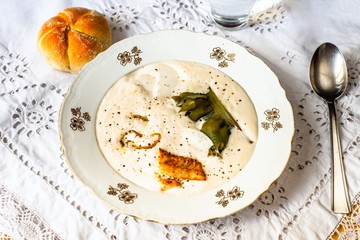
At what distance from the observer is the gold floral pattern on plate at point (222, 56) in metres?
1.35

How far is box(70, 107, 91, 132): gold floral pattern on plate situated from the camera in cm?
123

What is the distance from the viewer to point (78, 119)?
1.24 meters

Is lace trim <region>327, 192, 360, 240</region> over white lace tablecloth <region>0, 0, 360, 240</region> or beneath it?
beneath

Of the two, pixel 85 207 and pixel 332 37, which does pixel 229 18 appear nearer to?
pixel 332 37

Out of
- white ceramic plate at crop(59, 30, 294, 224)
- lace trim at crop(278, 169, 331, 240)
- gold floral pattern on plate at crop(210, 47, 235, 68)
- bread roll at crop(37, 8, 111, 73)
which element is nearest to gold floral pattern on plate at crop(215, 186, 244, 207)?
white ceramic plate at crop(59, 30, 294, 224)

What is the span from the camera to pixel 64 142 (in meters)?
1.19

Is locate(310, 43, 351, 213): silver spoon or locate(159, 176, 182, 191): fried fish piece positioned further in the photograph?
locate(310, 43, 351, 213): silver spoon

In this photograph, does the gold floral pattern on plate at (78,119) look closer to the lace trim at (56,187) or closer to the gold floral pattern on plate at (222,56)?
the lace trim at (56,187)

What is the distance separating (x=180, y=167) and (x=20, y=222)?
0.38 m

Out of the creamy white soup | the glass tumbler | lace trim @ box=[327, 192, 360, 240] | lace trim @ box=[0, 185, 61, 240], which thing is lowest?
lace trim @ box=[327, 192, 360, 240]

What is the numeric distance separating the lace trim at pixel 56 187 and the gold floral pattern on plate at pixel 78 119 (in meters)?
0.14

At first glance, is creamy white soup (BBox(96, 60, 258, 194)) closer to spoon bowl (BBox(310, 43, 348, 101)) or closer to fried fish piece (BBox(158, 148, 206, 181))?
fried fish piece (BBox(158, 148, 206, 181))

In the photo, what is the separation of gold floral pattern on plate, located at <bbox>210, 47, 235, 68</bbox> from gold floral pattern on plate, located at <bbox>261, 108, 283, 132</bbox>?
0.18 meters

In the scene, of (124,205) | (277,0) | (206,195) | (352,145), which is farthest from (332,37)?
(124,205)
